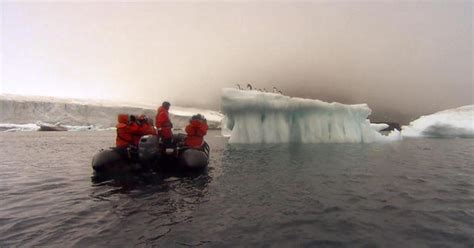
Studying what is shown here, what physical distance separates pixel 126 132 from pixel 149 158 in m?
1.36

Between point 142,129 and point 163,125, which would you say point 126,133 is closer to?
point 142,129

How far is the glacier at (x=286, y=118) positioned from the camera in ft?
79.0

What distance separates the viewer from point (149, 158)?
34.2 feet

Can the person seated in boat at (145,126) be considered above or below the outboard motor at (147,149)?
above

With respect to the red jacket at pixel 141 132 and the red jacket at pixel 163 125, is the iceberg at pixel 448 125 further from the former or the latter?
the red jacket at pixel 141 132

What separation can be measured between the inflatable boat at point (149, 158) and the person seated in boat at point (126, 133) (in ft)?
0.47

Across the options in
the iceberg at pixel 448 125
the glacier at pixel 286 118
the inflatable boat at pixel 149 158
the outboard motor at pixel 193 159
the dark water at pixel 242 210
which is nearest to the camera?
the dark water at pixel 242 210

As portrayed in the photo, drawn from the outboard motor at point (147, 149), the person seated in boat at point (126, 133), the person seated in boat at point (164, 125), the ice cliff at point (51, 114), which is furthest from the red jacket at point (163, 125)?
the ice cliff at point (51, 114)

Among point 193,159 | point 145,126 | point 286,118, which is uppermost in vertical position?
point 286,118

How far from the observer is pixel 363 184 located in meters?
9.41

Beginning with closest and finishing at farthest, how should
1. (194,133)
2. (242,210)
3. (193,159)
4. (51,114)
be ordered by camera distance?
1. (242,210)
2. (193,159)
3. (194,133)
4. (51,114)

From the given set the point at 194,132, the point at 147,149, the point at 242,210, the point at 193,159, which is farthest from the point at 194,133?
the point at 242,210

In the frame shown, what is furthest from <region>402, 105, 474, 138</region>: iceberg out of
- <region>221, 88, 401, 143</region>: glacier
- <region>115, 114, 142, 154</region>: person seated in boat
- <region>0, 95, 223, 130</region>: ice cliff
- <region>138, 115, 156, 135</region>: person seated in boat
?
<region>0, 95, 223, 130</region>: ice cliff

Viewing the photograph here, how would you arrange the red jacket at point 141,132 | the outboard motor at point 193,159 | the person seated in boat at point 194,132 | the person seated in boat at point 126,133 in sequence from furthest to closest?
the person seated in boat at point 194,132 → the red jacket at point 141,132 → the person seated in boat at point 126,133 → the outboard motor at point 193,159
